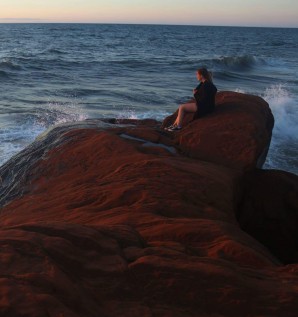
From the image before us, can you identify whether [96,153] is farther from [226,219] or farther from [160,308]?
[160,308]

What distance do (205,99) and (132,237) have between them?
426 cm

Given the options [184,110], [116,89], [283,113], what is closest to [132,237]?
[184,110]

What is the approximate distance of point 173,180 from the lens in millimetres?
4863

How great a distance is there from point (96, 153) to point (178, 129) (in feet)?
5.61

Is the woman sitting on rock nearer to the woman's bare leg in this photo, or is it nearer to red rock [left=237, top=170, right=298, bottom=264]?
the woman's bare leg

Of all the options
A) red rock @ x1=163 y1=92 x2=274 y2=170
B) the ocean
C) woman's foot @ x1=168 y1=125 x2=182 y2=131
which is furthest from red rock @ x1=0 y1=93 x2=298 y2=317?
the ocean

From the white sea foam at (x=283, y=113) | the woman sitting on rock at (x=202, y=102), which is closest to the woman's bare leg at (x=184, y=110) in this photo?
the woman sitting on rock at (x=202, y=102)

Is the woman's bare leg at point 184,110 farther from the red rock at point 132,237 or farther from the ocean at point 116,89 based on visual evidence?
the ocean at point 116,89

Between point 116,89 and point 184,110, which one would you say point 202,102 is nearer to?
point 184,110

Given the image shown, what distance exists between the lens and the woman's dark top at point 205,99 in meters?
7.06

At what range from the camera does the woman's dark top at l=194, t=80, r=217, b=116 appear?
23.2ft

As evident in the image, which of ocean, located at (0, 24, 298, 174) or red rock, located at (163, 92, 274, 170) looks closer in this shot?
red rock, located at (163, 92, 274, 170)

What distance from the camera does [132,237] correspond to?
323 centimetres

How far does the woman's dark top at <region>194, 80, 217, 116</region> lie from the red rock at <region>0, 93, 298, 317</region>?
83cm
